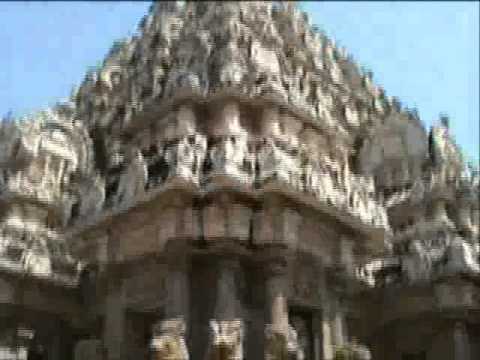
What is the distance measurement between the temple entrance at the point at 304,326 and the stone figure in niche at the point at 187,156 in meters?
3.67

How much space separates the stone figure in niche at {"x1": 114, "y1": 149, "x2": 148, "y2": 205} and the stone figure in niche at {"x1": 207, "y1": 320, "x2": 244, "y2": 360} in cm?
433

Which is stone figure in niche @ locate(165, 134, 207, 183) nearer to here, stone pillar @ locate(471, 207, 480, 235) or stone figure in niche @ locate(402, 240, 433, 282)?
stone figure in niche @ locate(402, 240, 433, 282)

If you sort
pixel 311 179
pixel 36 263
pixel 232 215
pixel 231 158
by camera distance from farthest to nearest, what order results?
pixel 36 263 → pixel 311 179 → pixel 231 158 → pixel 232 215

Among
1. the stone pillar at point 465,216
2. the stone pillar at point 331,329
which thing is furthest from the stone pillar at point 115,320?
the stone pillar at point 465,216

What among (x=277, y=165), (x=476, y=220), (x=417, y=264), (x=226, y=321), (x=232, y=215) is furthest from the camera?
(x=476, y=220)

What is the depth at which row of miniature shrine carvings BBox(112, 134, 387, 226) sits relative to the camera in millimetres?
17312

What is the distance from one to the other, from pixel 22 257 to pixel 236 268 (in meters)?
7.56

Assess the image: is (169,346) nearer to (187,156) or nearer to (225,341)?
(225,341)

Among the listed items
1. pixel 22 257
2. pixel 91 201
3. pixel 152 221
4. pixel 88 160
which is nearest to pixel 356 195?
pixel 152 221

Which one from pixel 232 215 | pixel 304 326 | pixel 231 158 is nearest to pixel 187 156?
pixel 231 158

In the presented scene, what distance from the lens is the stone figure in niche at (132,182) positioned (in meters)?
17.7

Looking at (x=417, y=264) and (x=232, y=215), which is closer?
(x=232, y=215)

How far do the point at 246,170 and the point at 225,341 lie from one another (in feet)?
15.2

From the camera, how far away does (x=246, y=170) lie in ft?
57.9
